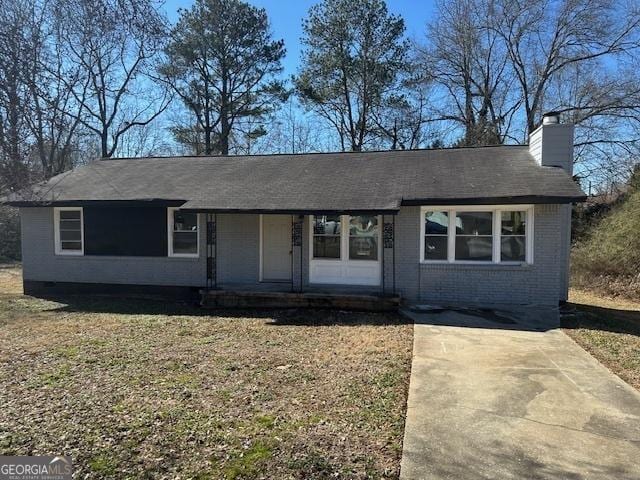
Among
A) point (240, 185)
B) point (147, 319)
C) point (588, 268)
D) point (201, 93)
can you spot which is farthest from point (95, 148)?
point (588, 268)

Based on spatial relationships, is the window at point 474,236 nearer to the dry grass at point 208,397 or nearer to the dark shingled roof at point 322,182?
the dark shingled roof at point 322,182

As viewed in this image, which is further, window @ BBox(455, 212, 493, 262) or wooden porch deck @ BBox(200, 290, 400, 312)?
window @ BBox(455, 212, 493, 262)

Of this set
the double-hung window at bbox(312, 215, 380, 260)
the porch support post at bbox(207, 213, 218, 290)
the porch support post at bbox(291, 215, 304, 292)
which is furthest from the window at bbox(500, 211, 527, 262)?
the porch support post at bbox(207, 213, 218, 290)

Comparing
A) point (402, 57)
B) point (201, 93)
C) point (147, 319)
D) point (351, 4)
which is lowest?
point (147, 319)

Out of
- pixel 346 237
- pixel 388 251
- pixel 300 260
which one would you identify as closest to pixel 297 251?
pixel 300 260

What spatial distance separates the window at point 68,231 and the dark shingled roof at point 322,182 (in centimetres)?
55

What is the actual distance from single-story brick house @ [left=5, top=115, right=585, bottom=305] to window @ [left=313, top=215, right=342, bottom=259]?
0.09 ft

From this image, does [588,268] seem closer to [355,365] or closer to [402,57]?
[355,365]

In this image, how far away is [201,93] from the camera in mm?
27891

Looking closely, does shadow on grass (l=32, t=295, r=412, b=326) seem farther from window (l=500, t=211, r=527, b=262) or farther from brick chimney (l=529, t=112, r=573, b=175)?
brick chimney (l=529, t=112, r=573, b=175)

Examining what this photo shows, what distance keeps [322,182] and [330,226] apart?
137cm

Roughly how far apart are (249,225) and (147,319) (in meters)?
3.55

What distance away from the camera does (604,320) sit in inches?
382

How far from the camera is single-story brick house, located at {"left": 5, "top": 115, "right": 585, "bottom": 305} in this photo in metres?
10.2
